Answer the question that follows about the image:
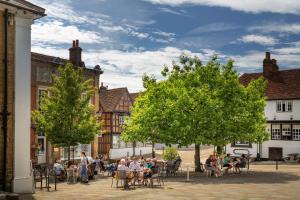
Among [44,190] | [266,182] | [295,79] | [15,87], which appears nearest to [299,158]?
[295,79]

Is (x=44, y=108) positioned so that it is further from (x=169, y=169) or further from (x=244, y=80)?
(x=244, y=80)

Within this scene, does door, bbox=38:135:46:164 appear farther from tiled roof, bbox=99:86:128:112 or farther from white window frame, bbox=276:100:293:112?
white window frame, bbox=276:100:293:112

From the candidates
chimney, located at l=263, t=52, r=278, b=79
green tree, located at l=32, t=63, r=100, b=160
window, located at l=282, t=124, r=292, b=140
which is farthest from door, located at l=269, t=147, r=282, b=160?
green tree, located at l=32, t=63, r=100, b=160

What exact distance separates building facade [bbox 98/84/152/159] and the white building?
44.4 feet

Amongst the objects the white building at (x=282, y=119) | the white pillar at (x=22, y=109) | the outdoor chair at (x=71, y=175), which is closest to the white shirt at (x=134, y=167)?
the outdoor chair at (x=71, y=175)

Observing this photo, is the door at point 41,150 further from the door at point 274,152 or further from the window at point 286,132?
the window at point 286,132

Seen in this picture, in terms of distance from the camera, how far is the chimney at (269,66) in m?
47.8

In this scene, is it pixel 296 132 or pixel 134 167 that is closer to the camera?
pixel 134 167

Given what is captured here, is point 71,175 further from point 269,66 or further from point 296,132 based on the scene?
point 269,66

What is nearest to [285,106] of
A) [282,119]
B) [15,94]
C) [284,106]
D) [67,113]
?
[284,106]

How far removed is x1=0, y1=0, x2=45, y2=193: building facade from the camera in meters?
17.0

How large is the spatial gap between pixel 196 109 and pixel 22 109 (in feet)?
40.9

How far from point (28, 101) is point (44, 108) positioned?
1245cm

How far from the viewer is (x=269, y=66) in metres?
48.1
